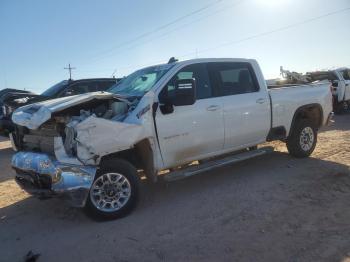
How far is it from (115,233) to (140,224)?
14.6 inches

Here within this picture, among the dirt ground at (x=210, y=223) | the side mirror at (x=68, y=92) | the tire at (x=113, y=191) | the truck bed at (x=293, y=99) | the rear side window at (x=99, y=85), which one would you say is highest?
the rear side window at (x=99, y=85)

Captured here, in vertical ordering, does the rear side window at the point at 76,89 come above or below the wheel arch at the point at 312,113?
A: above

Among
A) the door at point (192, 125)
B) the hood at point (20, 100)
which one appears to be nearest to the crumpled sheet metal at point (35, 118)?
the door at point (192, 125)

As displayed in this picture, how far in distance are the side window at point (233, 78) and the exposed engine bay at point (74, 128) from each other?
1560 mm

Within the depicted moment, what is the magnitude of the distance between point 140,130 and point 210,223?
1529 millimetres

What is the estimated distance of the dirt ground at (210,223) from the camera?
4.29m

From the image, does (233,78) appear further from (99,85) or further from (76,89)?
(99,85)

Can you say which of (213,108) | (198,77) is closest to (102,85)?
(198,77)

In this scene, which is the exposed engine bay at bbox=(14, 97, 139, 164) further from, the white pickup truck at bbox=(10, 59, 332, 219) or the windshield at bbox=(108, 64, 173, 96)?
the windshield at bbox=(108, 64, 173, 96)

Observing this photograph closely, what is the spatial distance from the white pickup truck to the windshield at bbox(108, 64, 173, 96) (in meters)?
0.03

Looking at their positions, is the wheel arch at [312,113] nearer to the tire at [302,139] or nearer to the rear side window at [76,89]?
the tire at [302,139]

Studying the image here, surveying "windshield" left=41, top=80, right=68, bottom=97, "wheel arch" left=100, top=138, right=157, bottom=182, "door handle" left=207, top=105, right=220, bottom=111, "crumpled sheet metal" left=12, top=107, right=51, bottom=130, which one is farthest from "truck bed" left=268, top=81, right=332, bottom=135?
"windshield" left=41, top=80, right=68, bottom=97

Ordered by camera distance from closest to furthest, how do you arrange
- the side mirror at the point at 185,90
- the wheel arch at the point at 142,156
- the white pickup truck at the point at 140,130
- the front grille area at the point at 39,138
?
the white pickup truck at the point at 140,130 < the front grille area at the point at 39,138 < the side mirror at the point at 185,90 < the wheel arch at the point at 142,156

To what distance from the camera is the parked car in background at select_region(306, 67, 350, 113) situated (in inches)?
677
